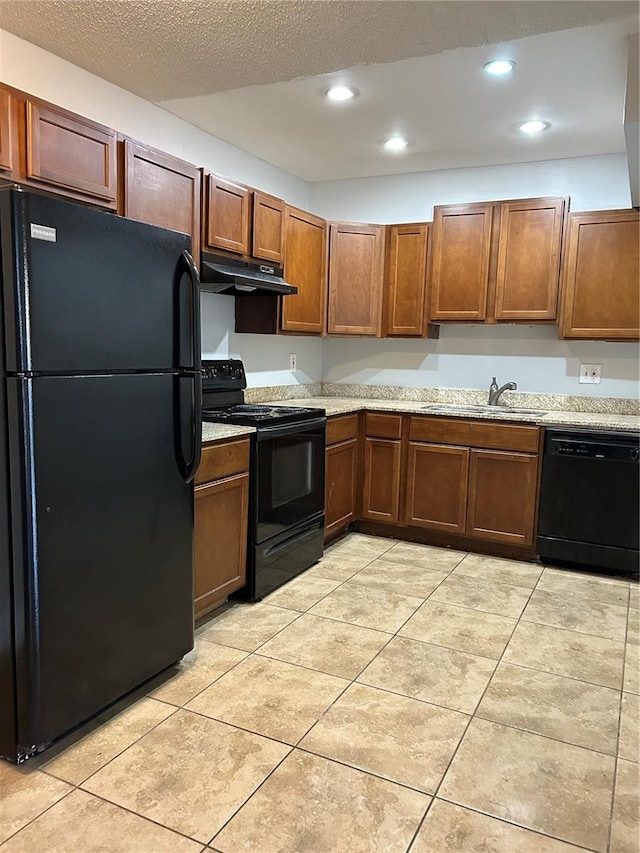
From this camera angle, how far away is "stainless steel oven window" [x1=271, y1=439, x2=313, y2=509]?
3207 mm

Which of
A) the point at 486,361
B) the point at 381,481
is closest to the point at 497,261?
the point at 486,361

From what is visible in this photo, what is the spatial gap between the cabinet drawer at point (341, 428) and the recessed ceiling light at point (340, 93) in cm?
174

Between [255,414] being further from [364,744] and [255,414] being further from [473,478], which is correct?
[364,744]

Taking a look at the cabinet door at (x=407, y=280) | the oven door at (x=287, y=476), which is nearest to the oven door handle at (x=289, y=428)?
the oven door at (x=287, y=476)

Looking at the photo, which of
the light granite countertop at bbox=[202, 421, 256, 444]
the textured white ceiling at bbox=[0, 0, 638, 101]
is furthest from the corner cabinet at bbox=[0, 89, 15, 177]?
the light granite countertop at bbox=[202, 421, 256, 444]

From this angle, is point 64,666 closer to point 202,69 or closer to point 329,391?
point 202,69

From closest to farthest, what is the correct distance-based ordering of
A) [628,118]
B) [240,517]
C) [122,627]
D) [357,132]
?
[122,627] < [628,118] < [240,517] < [357,132]

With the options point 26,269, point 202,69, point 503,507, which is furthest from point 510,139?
point 26,269

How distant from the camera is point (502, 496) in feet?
12.6

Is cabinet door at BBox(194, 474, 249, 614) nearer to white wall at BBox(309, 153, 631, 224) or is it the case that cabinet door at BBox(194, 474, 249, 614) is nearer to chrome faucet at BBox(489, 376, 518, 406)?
chrome faucet at BBox(489, 376, 518, 406)

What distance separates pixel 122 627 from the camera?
2104 mm

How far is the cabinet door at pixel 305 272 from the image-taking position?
3896 mm

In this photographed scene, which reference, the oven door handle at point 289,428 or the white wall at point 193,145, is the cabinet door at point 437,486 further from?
the white wall at point 193,145

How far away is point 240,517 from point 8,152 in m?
1.76
